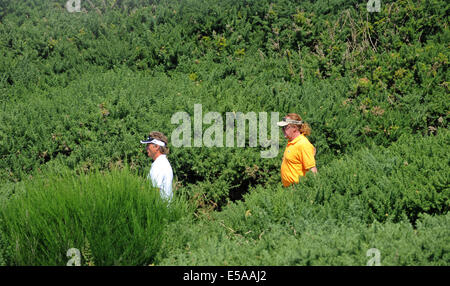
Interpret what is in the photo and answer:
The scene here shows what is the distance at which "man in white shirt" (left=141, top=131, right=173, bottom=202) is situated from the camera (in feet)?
19.7

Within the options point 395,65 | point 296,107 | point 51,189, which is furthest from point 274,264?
point 395,65

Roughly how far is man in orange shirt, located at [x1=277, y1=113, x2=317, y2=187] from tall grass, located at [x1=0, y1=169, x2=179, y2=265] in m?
2.10

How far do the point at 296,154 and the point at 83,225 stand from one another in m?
3.02

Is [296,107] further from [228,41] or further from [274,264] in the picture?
[274,264]

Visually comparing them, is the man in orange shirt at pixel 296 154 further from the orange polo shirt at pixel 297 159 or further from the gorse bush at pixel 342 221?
the gorse bush at pixel 342 221

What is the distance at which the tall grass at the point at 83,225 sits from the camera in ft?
15.5

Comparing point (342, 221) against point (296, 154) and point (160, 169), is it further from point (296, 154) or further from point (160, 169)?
point (160, 169)

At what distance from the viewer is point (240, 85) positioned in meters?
10.3

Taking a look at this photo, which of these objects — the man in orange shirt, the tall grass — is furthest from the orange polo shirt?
the tall grass

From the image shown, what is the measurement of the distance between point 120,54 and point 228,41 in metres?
3.00

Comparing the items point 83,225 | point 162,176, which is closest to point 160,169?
point 162,176

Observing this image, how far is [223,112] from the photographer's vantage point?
8.56 m

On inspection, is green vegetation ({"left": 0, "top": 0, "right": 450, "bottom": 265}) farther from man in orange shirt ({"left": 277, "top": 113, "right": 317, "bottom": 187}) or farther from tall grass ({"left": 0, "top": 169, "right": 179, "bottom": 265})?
man in orange shirt ({"left": 277, "top": 113, "right": 317, "bottom": 187})

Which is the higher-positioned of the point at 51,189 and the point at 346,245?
the point at 51,189
